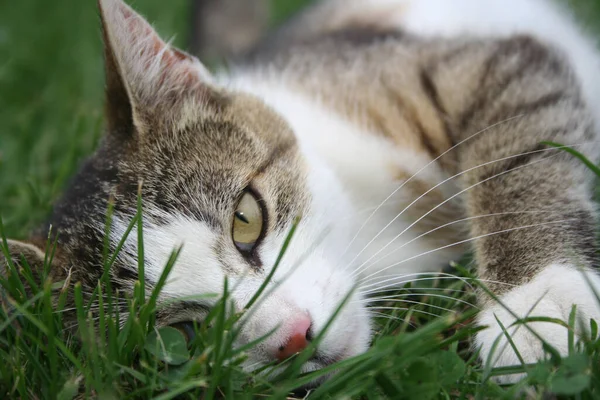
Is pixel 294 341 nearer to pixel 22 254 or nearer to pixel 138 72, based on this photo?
pixel 22 254

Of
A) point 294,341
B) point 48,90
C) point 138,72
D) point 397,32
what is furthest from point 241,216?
point 48,90

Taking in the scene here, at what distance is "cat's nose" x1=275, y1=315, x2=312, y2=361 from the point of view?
1245 mm

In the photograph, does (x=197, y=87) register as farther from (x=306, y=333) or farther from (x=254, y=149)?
(x=306, y=333)

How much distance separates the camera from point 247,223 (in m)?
1.53

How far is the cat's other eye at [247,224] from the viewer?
1.49m

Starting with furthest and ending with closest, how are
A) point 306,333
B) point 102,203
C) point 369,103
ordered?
point 369,103, point 102,203, point 306,333

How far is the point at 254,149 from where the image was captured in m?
1.72

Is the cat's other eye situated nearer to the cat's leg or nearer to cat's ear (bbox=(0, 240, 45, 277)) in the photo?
cat's ear (bbox=(0, 240, 45, 277))

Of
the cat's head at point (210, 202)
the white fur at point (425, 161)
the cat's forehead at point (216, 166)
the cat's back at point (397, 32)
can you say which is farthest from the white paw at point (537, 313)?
the cat's back at point (397, 32)

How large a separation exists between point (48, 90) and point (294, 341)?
2981 millimetres

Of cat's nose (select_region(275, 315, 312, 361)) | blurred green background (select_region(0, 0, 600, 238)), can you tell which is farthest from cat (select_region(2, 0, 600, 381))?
blurred green background (select_region(0, 0, 600, 238))

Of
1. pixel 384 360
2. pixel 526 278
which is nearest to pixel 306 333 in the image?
pixel 384 360

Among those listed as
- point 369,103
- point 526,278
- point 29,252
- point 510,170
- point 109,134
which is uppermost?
point 369,103

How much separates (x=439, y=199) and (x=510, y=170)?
29cm
